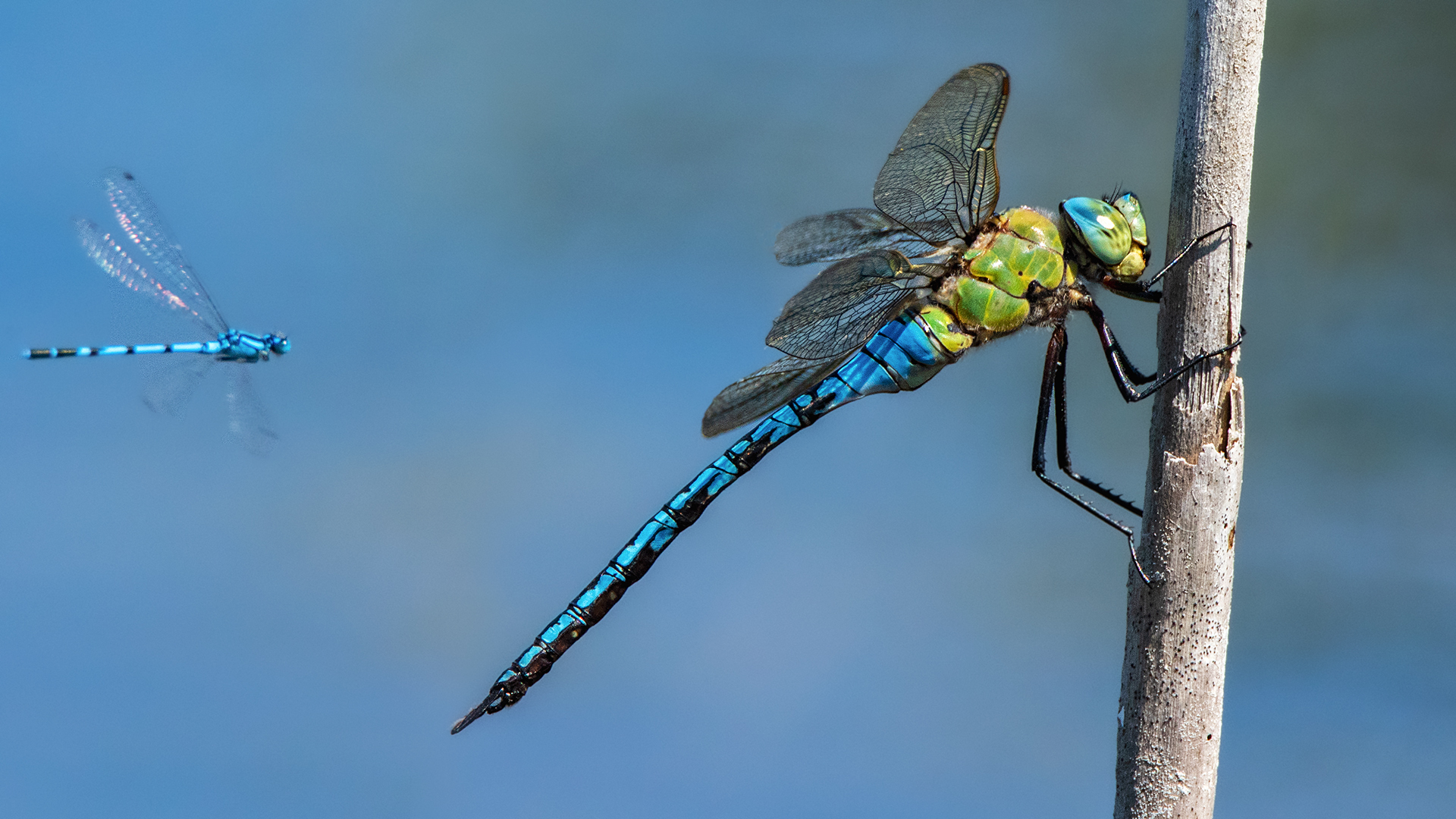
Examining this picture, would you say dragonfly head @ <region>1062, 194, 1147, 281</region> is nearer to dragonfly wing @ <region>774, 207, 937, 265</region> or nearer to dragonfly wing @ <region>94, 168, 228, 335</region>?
dragonfly wing @ <region>774, 207, 937, 265</region>

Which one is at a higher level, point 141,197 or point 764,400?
point 141,197

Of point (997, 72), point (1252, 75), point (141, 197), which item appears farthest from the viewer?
point (141, 197)

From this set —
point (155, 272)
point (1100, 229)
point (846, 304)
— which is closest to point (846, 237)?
point (846, 304)

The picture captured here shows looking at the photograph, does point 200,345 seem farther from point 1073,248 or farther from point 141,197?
point 1073,248

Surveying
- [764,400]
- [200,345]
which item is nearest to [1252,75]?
[764,400]

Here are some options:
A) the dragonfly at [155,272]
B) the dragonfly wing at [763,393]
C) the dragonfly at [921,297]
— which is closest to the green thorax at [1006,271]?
the dragonfly at [921,297]

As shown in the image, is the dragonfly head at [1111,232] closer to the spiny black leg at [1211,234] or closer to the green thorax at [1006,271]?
the green thorax at [1006,271]
